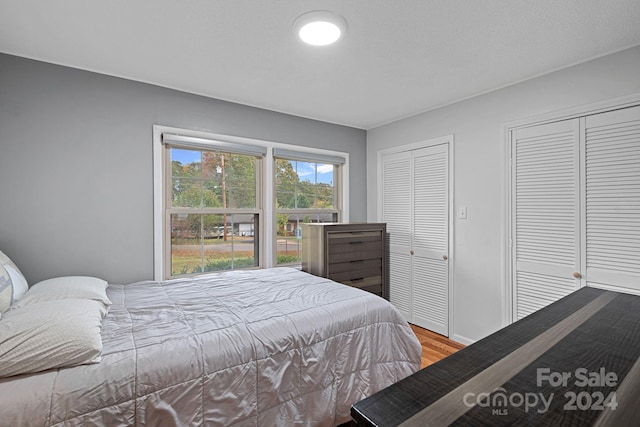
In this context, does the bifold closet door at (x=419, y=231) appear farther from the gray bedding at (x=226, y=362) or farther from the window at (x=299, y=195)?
the gray bedding at (x=226, y=362)

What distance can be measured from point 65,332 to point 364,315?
149cm

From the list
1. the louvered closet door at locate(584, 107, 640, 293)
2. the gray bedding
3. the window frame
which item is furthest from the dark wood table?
the window frame

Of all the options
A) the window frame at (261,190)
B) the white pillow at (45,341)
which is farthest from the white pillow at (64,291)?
the window frame at (261,190)

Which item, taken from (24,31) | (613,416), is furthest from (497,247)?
(24,31)

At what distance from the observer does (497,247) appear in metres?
2.74

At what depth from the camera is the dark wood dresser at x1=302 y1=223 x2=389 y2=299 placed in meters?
3.08

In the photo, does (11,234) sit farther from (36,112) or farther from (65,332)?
(65,332)

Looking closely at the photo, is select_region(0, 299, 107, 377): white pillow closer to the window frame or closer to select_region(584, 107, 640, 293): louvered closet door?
the window frame

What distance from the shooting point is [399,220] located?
3.70m

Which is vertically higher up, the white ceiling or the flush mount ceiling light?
the white ceiling

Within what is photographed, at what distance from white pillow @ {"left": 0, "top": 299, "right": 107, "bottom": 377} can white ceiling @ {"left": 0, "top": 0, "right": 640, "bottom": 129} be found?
1.60m

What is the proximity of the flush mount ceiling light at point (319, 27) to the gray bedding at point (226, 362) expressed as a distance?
1.68 meters

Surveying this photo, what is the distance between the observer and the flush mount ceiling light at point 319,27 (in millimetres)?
1690

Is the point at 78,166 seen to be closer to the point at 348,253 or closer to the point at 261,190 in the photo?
the point at 261,190
